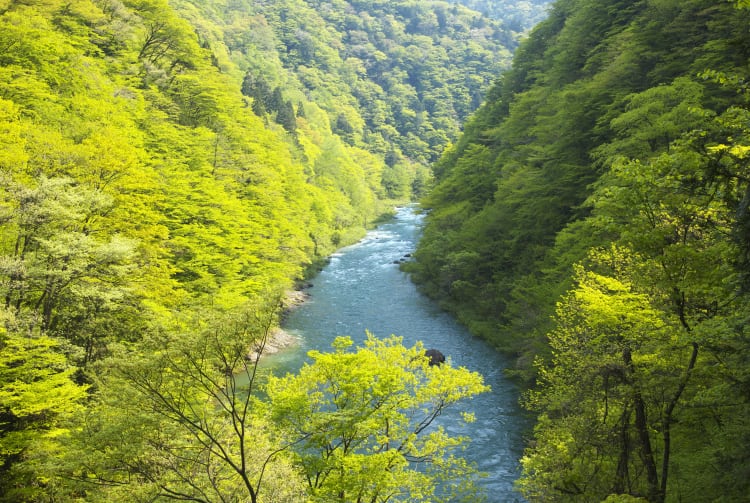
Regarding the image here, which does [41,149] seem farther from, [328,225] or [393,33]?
[393,33]

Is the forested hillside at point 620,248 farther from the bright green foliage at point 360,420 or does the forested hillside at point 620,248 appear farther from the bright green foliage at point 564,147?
the bright green foliage at point 360,420

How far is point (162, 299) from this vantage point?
2086 centimetres

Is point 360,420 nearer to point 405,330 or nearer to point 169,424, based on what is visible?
point 169,424

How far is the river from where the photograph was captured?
19.7 m

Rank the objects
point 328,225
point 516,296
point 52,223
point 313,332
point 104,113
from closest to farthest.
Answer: point 52,223 < point 104,113 < point 516,296 < point 313,332 < point 328,225

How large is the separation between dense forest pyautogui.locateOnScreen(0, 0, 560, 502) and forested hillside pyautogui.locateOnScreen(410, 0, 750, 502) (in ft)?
15.1

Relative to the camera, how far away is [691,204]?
353 inches

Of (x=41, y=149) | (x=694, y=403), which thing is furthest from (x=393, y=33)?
(x=694, y=403)

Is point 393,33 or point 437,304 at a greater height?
point 393,33

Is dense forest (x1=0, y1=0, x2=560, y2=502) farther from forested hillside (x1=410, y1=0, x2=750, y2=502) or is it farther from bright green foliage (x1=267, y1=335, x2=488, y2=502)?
forested hillside (x1=410, y1=0, x2=750, y2=502)

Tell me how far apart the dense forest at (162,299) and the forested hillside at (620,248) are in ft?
15.1

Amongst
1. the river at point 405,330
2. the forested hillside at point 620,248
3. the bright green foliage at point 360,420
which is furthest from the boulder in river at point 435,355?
the bright green foliage at point 360,420

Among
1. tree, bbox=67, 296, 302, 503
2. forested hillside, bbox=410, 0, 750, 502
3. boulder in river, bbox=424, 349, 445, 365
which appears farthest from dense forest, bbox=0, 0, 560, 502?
forested hillside, bbox=410, 0, 750, 502

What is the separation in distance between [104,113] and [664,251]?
2797 cm
